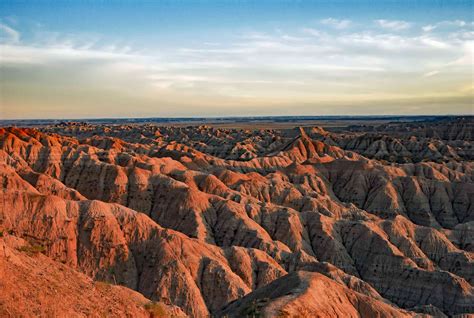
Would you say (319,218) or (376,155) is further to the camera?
(376,155)

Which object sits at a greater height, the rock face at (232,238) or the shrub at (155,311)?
the shrub at (155,311)

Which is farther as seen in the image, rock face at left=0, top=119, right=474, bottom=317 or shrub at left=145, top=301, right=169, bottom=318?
rock face at left=0, top=119, right=474, bottom=317

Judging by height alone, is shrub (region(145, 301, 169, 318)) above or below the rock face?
above

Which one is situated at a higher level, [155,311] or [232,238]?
A: [155,311]

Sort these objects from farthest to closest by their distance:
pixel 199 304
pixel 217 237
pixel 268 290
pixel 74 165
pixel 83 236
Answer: pixel 74 165, pixel 217 237, pixel 83 236, pixel 199 304, pixel 268 290

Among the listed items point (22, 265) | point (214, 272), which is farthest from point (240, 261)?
point (22, 265)

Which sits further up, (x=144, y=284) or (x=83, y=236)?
(x=83, y=236)

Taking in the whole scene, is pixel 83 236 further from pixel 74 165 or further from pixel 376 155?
pixel 376 155

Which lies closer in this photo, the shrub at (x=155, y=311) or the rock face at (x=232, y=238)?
the shrub at (x=155, y=311)
